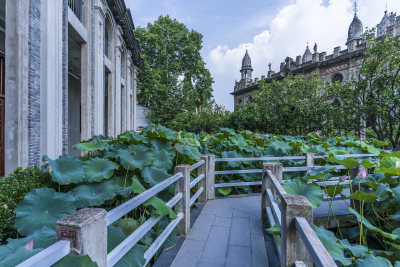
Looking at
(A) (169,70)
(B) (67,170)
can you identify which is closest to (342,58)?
(A) (169,70)

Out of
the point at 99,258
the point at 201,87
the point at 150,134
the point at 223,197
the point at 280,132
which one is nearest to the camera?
the point at 99,258

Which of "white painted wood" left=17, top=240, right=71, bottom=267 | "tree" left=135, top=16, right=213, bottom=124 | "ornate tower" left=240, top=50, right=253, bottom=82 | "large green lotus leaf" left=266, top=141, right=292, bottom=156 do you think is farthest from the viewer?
"ornate tower" left=240, top=50, right=253, bottom=82

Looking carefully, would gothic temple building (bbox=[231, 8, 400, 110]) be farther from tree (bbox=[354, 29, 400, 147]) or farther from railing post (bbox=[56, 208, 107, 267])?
railing post (bbox=[56, 208, 107, 267])

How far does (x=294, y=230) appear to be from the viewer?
4.95ft

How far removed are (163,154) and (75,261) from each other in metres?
2.15

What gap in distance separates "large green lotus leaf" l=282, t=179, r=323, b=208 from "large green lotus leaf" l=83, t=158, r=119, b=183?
193cm

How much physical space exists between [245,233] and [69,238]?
7.91ft

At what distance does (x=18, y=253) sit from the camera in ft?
3.04

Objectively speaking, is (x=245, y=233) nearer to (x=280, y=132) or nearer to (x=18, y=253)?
(x=18, y=253)

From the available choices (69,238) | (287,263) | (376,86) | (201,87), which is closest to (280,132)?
(376,86)

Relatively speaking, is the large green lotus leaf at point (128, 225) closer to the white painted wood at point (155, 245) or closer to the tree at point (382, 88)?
the white painted wood at point (155, 245)

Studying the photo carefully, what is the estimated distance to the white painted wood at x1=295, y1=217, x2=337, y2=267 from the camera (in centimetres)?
98

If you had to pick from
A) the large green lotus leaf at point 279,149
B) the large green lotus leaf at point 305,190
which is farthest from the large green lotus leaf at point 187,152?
the large green lotus leaf at point 279,149

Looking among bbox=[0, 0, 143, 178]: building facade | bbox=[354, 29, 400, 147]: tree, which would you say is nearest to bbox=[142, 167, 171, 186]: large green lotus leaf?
bbox=[0, 0, 143, 178]: building facade
